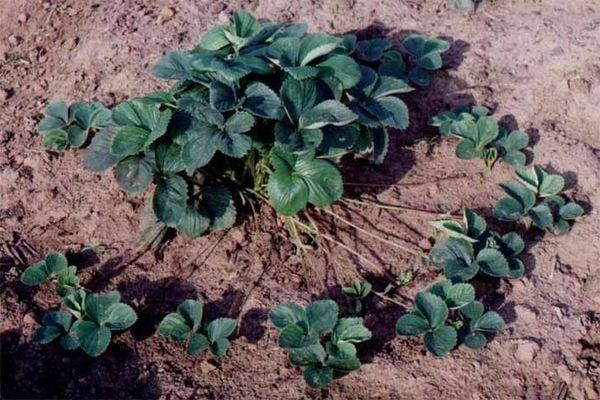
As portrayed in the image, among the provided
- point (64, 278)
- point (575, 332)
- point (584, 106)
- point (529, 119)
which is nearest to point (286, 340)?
point (64, 278)

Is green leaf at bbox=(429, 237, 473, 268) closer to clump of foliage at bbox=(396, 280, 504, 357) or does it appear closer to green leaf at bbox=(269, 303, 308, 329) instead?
clump of foliage at bbox=(396, 280, 504, 357)

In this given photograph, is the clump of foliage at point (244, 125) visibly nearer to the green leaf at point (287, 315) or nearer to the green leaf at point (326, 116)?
the green leaf at point (326, 116)

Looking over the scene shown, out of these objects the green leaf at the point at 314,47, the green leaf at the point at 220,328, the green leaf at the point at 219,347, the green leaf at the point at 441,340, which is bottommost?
the green leaf at the point at 441,340

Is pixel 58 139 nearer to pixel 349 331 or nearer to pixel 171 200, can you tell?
pixel 171 200

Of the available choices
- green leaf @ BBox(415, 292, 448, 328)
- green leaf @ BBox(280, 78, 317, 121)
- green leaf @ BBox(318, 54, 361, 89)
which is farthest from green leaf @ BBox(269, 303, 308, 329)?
green leaf @ BBox(318, 54, 361, 89)

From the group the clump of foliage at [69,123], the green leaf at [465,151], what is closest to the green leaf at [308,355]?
the green leaf at [465,151]

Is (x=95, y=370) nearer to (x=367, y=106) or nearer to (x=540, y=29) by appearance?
(x=367, y=106)

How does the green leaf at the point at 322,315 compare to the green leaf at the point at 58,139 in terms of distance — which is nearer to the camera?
the green leaf at the point at 322,315

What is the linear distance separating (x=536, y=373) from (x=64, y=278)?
155cm

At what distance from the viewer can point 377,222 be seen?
294 cm

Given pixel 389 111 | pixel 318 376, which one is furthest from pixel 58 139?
pixel 318 376

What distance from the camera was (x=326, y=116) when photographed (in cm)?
253

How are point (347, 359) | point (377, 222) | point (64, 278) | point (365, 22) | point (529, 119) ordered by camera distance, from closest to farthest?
point (347, 359) < point (64, 278) < point (377, 222) < point (529, 119) < point (365, 22)

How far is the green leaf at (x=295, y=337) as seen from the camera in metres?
2.46
